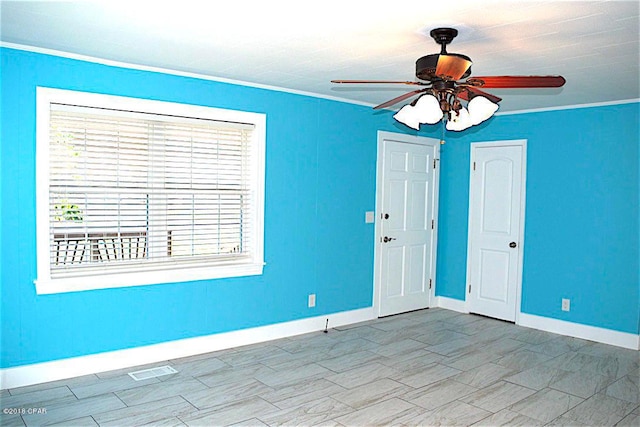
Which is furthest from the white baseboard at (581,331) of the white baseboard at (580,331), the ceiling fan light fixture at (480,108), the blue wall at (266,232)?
the ceiling fan light fixture at (480,108)

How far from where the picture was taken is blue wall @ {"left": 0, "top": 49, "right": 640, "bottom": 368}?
3568mm

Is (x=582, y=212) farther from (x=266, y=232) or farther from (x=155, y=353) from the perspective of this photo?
(x=155, y=353)

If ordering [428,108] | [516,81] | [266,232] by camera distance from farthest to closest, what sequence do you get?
[266,232]
[516,81]
[428,108]

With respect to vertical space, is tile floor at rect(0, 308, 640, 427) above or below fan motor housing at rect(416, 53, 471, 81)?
below

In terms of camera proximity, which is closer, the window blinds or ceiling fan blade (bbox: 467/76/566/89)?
ceiling fan blade (bbox: 467/76/566/89)

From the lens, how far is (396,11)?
104 inches

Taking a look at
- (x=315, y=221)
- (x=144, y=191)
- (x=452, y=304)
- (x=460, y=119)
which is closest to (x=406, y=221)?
(x=452, y=304)

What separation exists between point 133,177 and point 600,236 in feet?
14.0

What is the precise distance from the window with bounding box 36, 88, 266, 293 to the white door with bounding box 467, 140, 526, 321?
105 inches

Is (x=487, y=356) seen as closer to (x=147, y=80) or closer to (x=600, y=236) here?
(x=600, y=236)

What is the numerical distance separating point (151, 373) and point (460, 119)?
283 centimetres

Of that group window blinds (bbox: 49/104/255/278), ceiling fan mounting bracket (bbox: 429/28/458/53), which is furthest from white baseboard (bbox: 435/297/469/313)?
ceiling fan mounting bracket (bbox: 429/28/458/53)

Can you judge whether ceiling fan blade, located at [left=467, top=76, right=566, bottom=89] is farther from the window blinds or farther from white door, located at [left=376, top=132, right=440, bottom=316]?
white door, located at [left=376, top=132, right=440, bottom=316]

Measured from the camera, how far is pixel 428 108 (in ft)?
8.85
